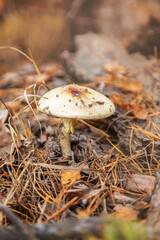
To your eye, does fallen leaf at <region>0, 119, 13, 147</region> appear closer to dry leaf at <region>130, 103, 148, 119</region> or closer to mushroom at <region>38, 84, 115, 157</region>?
mushroom at <region>38, 84, 115, 157</region>

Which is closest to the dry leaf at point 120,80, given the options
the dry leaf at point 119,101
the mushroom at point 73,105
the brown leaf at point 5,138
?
the dry leaf at point 119,101

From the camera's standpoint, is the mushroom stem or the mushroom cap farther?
the mushroom stem

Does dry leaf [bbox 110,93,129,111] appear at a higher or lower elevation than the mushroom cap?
lower

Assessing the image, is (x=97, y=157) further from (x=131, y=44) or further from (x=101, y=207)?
(x=131, y=44)

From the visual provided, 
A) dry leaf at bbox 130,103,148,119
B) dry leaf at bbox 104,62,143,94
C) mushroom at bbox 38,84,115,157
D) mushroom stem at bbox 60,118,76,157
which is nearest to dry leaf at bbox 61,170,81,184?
mushroom stem at bbox 60,118,76,157

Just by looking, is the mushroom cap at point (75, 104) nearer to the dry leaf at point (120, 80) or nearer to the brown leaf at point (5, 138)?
the brown leaf at point (5, 138)

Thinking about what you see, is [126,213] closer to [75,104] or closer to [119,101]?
[75,104]
